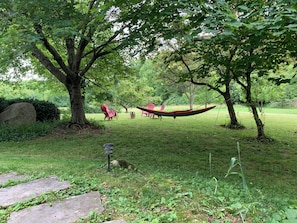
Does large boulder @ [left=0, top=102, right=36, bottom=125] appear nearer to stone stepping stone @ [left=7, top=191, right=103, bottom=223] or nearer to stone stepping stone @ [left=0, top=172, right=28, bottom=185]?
stone stepping stone @ [left=0, top=172, right=28, bottom=185]

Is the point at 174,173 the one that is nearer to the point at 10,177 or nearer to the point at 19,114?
the point at 10,177

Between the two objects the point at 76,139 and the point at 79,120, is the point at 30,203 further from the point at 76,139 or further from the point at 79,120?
the point at 79,120

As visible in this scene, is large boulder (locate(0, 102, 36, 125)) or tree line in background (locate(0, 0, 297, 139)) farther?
large boulder (locate(0, 102, 36, 125))

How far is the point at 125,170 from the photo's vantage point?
249cm

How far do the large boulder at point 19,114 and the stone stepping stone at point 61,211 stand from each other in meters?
5.55

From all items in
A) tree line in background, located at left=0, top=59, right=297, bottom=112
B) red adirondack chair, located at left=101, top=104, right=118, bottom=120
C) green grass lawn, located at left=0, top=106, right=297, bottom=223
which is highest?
tree line in background, located at left=0, top=59, right=297, bottom=112

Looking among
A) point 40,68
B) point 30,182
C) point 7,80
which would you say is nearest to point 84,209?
point 30,182

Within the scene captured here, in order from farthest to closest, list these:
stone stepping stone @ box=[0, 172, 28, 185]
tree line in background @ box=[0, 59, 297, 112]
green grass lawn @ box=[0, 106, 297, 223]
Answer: tree line in background @ box=[0, 59, 297, 112] < stone stepping stone @ box=[0, 172, 28, 185] < green grass lawn @ box=[0, 106, 297, 223]

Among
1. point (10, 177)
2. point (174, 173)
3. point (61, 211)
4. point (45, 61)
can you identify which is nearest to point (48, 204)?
point (61, 211)

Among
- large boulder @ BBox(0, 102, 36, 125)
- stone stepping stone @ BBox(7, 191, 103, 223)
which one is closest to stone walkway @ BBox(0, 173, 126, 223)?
stone stepping stone @ BBox(7, 191, 103, 223)

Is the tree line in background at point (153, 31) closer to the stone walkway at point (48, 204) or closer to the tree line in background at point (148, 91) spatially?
the tree line in background at point (148, 91)

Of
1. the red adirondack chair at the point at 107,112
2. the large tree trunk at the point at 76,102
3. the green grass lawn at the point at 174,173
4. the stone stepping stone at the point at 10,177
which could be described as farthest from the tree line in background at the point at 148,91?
the stone stepping stone at the point at 10,177

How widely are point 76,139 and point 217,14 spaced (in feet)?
14.4

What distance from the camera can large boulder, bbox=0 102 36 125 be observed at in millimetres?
6414
